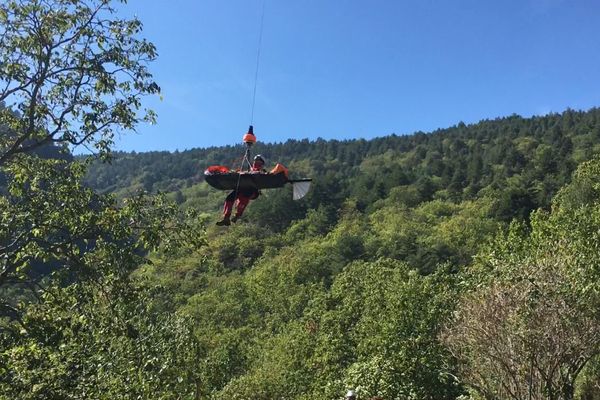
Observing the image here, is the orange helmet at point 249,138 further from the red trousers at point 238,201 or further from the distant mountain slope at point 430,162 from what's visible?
the distant mountain slope at point 430,162

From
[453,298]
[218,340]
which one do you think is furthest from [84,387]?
[218,340]

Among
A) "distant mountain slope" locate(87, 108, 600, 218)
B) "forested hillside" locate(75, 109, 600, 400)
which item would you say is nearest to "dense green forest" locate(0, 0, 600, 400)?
"forested hillside" locate(75, 109, 600, 400)

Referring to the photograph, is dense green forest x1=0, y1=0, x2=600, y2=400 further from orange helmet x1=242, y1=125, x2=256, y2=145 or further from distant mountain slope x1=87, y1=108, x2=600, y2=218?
distant mountain slope x1=87, y1=108, x2=600, y2=218

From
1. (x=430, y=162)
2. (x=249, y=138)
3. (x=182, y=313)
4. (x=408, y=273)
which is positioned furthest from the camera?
(x=430, y=162)

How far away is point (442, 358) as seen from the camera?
18.5 meters

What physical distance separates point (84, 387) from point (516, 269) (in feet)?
35.7

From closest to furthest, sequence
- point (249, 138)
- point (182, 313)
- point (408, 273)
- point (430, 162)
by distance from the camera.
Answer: point (249, 138) → point (182, 313) → point (408, 273) → point (430, 162)

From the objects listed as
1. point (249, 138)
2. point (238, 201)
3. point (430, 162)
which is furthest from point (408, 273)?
point (430, 162)

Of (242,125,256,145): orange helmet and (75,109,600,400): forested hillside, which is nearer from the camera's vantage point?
(242,125,256,145): orange helmet

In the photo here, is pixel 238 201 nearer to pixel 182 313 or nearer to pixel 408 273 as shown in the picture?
pixel 182 313

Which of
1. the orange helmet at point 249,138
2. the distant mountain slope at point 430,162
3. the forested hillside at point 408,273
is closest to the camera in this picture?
the orange helmet at point 249,138

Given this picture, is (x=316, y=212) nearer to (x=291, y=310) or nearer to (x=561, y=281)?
(x=291, y=310)

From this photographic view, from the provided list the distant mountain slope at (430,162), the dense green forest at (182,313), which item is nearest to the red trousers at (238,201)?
the dense green forest at (182,313)

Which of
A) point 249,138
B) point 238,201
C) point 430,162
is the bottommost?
point 238,201
